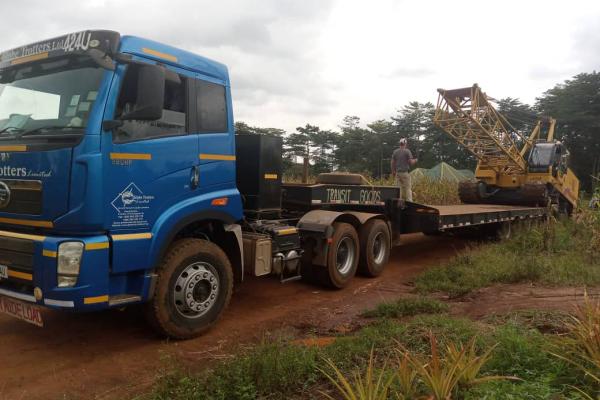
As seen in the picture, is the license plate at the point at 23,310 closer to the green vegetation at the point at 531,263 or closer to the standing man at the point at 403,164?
the green vegetation at the point at 531,263

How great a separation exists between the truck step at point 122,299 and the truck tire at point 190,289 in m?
0.19

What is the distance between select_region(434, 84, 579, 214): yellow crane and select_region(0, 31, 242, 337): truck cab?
35.3ft

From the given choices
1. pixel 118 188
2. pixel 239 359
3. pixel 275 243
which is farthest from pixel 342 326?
pixel 118 188

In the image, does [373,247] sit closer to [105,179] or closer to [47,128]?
[105,179]

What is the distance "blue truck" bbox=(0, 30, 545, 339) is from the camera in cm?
380

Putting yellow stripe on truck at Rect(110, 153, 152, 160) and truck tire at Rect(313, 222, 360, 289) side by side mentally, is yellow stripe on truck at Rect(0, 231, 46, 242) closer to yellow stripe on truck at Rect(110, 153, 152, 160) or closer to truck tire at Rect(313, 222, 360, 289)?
yellow stripe on truck at Rect(110, 153, 152, 160)

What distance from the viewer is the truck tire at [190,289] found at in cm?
434

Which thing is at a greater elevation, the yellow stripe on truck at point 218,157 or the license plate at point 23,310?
the yellow stripe on truck at point 218,157

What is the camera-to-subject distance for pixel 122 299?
405 cm

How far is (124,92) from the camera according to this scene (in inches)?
159

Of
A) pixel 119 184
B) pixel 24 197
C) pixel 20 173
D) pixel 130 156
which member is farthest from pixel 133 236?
pixel 20 173

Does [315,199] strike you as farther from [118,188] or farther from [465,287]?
[118,188]

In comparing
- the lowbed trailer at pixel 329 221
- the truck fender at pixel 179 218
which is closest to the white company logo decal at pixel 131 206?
the truck fender at pixel 179 218

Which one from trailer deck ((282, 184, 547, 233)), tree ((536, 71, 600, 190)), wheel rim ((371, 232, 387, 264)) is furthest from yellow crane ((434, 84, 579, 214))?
tree ((536, 71, 600, 190))
